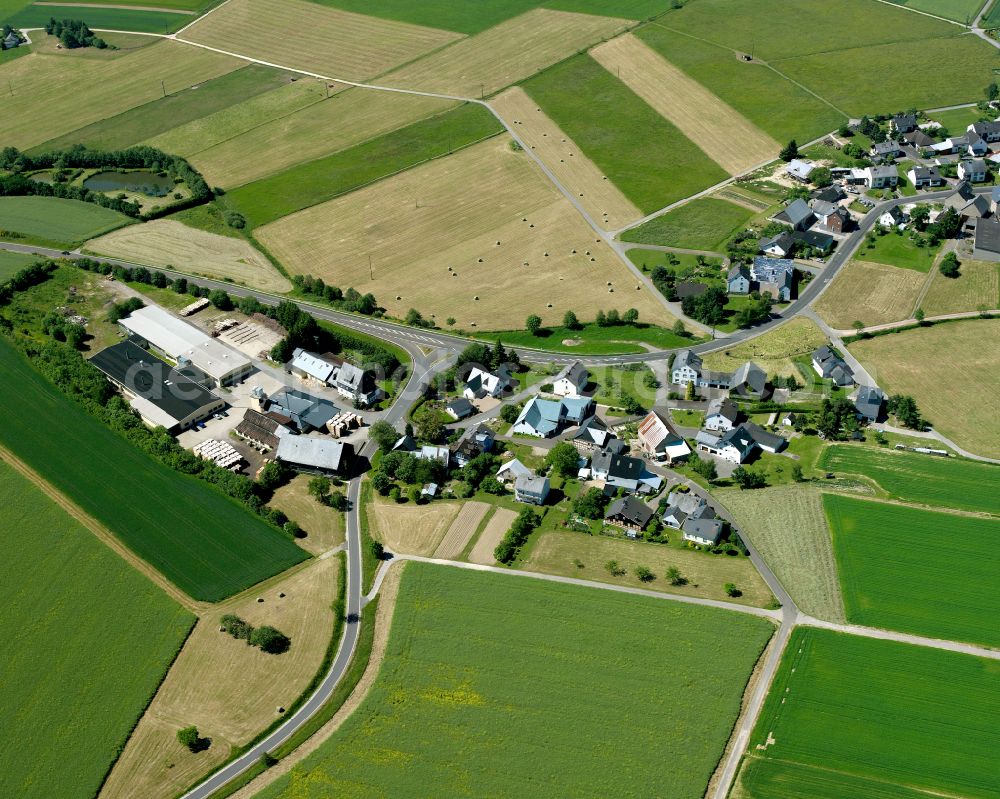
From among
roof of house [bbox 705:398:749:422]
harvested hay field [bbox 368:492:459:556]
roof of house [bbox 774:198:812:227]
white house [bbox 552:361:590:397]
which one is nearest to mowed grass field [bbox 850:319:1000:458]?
roof of house [bbox 705:398:749:422]

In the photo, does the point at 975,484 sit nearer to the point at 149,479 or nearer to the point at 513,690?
the point at 513,690

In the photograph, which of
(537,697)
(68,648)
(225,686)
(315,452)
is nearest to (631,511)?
(537,697)

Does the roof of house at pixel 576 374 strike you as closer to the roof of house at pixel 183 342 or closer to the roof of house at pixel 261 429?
the roof of house at pixel 261 429

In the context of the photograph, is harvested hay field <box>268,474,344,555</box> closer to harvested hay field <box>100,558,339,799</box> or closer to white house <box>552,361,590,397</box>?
harvested hay field <box>100,558,339,799</box>

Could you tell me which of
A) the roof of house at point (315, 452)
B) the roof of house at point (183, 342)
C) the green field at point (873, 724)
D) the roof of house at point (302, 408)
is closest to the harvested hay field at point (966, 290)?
the green field at point (873, 724)

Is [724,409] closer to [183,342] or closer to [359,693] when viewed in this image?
[359,693]

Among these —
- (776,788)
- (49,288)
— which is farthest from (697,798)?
(49,288)
